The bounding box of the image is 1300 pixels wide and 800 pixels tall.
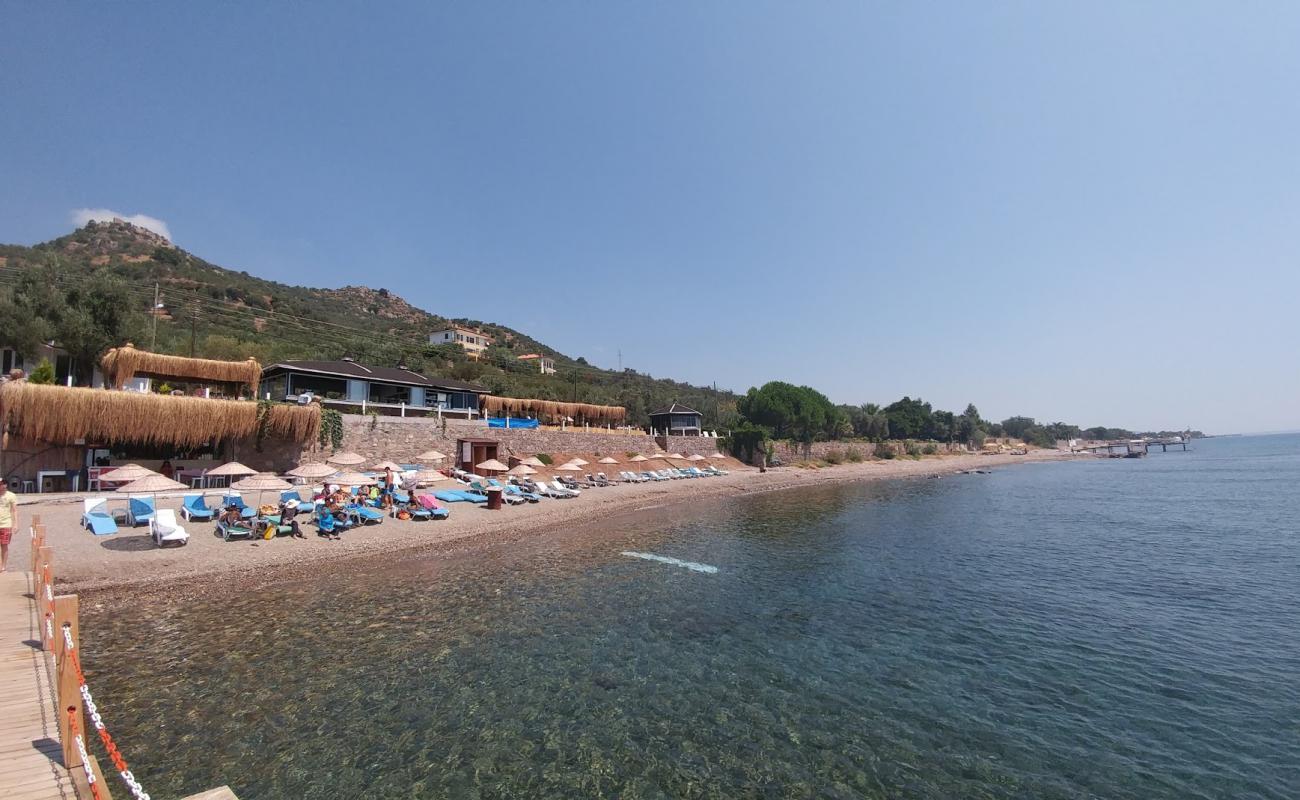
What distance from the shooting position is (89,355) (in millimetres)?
27203

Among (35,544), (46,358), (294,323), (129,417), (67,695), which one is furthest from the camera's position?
(294,323)

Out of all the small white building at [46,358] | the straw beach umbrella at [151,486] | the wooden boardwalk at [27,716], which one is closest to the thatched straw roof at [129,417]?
the small white building at [46,358]

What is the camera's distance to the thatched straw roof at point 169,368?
23375mm

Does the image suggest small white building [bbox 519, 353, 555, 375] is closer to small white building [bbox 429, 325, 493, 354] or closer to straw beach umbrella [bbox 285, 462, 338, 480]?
small white building [bbox 429, 325, 493, 354]

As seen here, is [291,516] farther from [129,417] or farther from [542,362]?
[542,362]

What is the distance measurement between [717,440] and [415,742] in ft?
174

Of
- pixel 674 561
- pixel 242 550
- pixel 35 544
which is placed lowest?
pixel 674 561

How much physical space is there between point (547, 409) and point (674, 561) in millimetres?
29554

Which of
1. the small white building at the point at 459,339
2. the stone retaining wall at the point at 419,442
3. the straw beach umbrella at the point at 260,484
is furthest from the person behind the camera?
the small white building at the point at 459,339

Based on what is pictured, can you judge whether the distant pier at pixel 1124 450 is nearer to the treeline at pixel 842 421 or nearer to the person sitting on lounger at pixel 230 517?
the treeline at pixel 842 421

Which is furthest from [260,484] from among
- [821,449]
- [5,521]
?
[821,449]

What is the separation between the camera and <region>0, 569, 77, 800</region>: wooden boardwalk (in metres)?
4.47

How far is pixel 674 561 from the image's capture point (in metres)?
17.5

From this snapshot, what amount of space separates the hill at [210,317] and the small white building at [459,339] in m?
2.92
